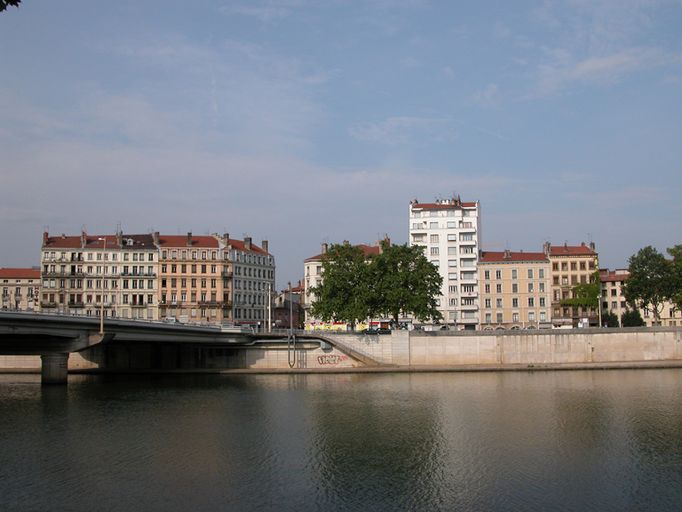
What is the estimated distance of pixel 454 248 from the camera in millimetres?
136875

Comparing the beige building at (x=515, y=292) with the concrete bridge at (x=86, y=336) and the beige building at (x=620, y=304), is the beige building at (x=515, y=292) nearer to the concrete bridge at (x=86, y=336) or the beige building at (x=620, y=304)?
the beige building at (x=620, y=304)

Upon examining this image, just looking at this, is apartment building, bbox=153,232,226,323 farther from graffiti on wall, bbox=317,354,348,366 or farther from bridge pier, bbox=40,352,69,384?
bridge pier, bbox=40,352,69,384

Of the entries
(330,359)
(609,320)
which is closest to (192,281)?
(330,359)

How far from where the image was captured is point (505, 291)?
13325 centimetres

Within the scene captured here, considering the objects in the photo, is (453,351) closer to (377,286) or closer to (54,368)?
(377,286)

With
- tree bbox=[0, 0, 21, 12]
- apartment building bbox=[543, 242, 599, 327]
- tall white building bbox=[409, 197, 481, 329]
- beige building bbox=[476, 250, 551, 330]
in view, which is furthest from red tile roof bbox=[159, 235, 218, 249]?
tree bbox=[0, 0, 21, 12]

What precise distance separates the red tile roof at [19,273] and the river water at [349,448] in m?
103

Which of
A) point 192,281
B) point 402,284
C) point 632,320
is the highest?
point 192,281

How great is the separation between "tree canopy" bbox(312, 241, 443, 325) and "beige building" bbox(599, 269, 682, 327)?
53.5 meters

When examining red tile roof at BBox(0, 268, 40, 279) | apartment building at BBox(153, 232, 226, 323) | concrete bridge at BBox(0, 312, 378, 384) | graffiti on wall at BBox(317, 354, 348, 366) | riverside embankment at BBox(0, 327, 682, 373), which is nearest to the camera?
concrete bridge at BBox(0, 312, 378, 384)

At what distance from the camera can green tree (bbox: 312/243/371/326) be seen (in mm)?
102375

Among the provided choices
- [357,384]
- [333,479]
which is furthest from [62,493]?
[357,384]

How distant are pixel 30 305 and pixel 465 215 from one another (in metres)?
98.3

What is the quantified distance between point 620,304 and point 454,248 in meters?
36.1
